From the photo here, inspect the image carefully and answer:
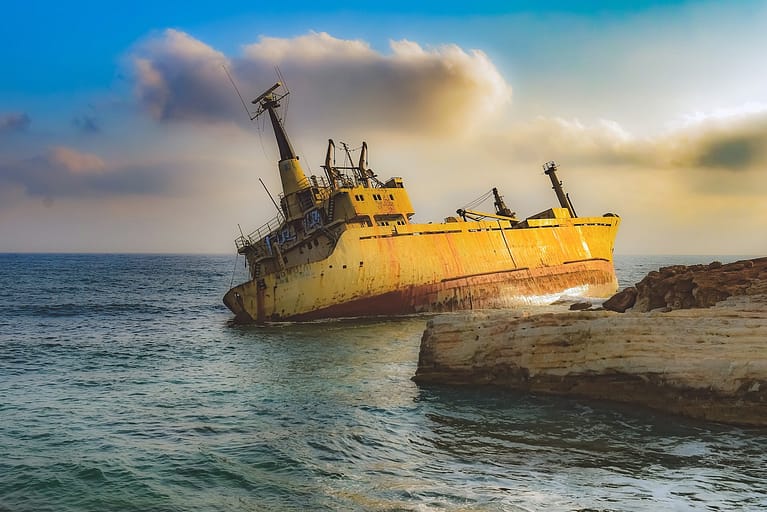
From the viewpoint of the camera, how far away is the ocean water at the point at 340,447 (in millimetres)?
6352

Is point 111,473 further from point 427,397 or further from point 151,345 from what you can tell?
point 151,345

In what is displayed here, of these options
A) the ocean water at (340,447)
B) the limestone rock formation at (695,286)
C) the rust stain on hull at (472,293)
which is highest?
the limestone rock formation at (695,286)

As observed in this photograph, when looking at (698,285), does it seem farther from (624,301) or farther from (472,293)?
(472,293)

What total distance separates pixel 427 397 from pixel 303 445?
10.1 feet

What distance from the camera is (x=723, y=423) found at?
7996mm

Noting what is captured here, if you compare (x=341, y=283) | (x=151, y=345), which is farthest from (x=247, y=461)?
(x=341, y=283)

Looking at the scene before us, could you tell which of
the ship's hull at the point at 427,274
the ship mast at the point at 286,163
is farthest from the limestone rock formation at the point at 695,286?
the ship mast at the point at 286,163

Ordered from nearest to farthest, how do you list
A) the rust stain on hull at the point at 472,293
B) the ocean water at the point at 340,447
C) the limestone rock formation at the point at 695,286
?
1. the ocean water at the point at 340,447
2. the limestone rock formation at the point at 695,286
3. the rust stain on hull at the point at 472,293

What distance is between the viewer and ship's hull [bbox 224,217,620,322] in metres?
24.8

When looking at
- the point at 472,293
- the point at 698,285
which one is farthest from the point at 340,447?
the point at 472,293

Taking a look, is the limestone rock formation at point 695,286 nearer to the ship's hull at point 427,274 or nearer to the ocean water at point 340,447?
the ocean water at point 340,447

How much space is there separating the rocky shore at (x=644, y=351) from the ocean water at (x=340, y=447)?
0.33 meters

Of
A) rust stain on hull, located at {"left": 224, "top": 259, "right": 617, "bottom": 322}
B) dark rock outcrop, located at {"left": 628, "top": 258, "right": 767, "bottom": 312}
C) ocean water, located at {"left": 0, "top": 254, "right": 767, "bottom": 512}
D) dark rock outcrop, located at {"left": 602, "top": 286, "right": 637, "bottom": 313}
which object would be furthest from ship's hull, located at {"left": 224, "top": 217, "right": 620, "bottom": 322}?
dark rock outcrop, located at {"left": 628, "top": 258, "right": 767, "bottom": 312}

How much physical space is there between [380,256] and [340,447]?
17.9m
